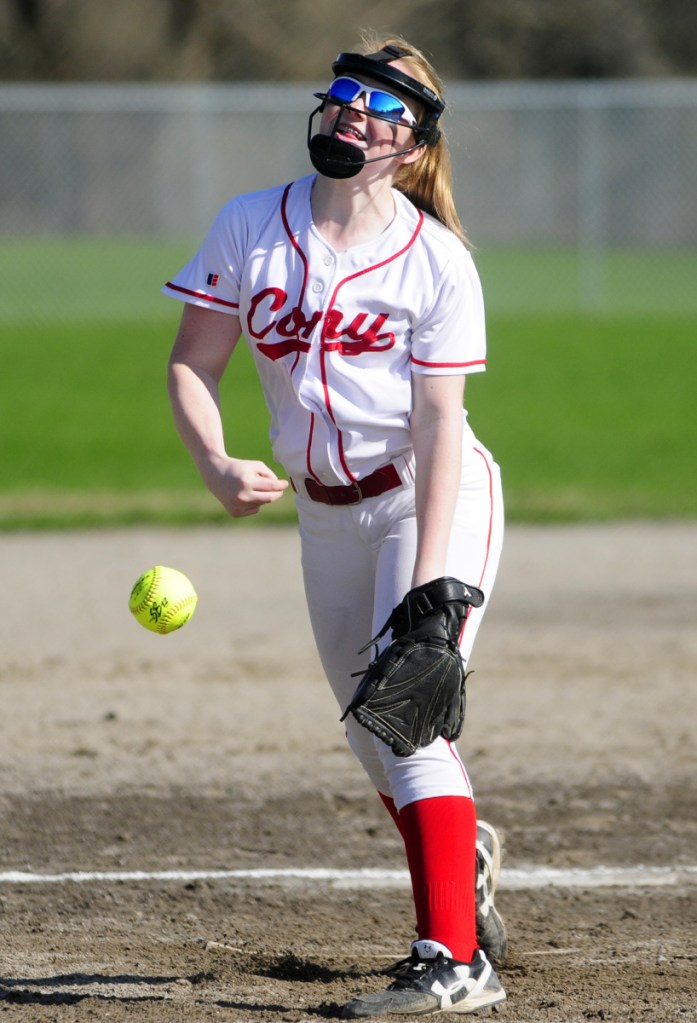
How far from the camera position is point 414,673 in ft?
9.32

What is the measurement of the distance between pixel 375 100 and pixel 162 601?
1.25 meters

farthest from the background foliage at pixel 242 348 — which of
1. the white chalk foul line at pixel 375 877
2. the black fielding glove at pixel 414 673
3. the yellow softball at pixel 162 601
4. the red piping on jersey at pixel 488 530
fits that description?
the black fielding glove at pixel 414 673

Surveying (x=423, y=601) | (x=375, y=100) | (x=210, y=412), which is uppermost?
(x=375, y=100)

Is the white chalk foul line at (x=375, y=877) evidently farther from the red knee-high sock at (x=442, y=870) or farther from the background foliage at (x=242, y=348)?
the background foliage at (x=242, y=348)

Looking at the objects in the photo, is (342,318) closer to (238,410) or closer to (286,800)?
(286,800)

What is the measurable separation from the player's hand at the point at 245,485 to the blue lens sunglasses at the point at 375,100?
2.47 feet

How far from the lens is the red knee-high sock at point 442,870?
9.40 feet

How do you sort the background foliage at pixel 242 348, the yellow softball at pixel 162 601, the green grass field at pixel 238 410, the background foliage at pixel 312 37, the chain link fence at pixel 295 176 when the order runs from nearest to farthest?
the yellow softball at pixel 162 601, the green grass field at pixel 238 410, the background foliage at pixel 242 348, the chain link fence at pixel 295 176, the background foliage at pixel 312 37

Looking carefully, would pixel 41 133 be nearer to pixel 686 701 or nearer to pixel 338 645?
pixel 686 701

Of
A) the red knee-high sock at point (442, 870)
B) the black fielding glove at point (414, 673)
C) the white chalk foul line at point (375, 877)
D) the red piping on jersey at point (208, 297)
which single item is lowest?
the white chalk foul line at point (375, 877)

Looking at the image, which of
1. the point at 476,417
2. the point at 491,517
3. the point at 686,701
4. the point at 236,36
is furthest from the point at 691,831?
the point at 236,36

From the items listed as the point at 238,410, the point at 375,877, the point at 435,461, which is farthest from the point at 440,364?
the point at 238,410

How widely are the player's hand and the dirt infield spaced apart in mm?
1020

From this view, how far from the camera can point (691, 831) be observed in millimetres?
4230
